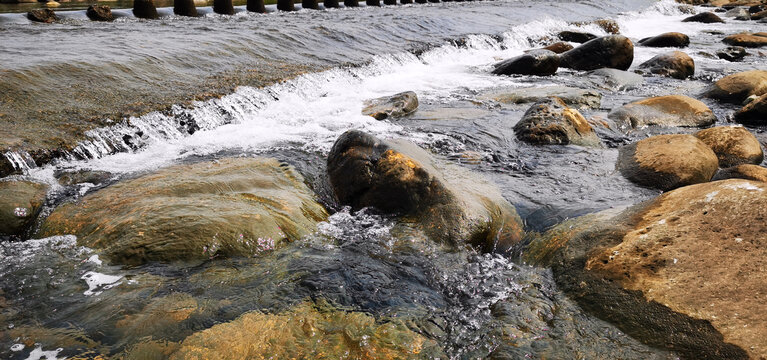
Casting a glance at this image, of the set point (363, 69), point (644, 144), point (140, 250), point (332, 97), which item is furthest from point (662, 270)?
point (363, 69)

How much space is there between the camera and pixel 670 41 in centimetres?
1516

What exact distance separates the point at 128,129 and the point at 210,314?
12.8 ft

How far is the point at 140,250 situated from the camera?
309 cm

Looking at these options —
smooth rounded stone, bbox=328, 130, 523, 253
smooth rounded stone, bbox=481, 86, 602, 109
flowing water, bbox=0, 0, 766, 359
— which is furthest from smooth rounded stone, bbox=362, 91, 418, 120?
smooth rounded stone, bbox=328, 130, 523, 253

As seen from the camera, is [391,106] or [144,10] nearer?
[391,106]

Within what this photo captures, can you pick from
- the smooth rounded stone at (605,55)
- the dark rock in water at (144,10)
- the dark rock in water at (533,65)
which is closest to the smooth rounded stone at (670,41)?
the smooth rounded stone at (605,55)

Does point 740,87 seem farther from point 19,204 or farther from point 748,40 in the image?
point 19,204

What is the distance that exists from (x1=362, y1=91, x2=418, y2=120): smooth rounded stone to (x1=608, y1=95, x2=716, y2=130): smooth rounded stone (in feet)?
9.34

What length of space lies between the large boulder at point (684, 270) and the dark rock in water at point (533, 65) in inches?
286

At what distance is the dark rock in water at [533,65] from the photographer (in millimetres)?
10039

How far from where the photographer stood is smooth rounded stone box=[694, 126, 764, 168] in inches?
203

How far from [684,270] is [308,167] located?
338cm

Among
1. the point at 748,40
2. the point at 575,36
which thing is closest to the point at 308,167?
the point at 575,36

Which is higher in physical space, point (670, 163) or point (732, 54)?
point (732, 54)
